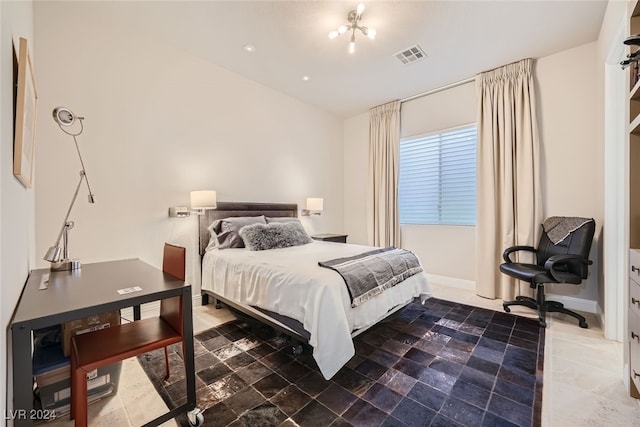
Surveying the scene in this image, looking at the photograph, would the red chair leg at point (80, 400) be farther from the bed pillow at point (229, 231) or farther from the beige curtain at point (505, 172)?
the beige curtain at point (505, 172)

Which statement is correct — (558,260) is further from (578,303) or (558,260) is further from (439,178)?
(439,178)

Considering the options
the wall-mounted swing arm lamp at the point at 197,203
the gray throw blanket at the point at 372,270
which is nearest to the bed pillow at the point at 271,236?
the wall-mounted swing arm lamp at the point at 197,203

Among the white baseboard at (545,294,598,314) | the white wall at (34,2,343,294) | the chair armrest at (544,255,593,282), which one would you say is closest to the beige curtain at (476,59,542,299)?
the white baseboard at (545,294,598,314)

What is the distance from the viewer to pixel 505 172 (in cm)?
341

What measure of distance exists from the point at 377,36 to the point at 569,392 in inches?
135

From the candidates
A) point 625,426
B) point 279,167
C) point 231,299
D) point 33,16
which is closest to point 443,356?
point 625,426

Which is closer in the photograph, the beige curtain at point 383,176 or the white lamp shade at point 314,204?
the white lamp shade at point 314,204

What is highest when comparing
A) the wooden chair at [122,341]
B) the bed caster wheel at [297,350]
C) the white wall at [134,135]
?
the white wall at [134,135]

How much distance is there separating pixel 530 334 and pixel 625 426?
1144mm

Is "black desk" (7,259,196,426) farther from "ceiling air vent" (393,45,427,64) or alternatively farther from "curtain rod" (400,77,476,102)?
"curtain rod" (400,77,476,102)

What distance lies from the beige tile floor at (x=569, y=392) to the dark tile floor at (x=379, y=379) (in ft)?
0.23

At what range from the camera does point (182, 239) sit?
126 inches

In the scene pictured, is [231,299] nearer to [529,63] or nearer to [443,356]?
[443,356]

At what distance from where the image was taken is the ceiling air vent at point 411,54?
10.2 ft
